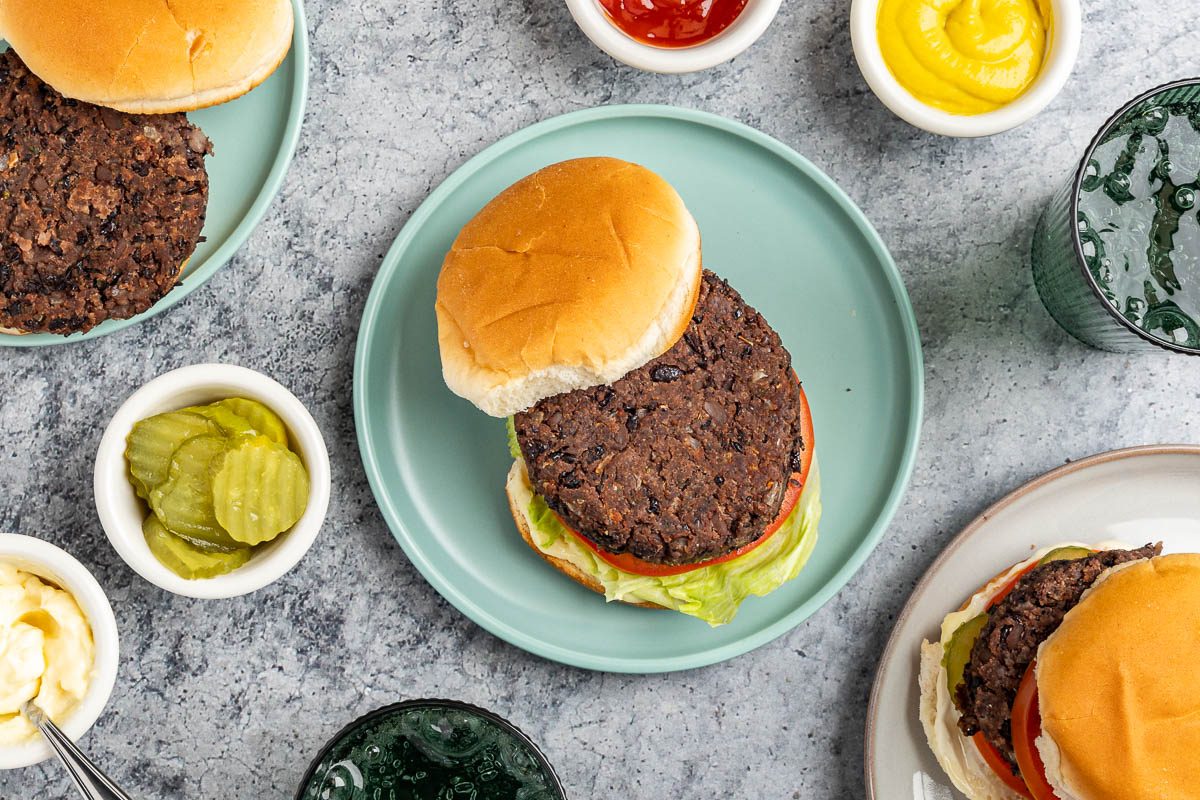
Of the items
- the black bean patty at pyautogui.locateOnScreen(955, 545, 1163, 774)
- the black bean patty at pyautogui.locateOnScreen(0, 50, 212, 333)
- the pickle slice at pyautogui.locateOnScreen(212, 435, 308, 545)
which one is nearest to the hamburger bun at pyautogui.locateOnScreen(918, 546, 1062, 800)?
the black bean patty at pyautogui.locateOnScreen(955, 545, 1163, 774)

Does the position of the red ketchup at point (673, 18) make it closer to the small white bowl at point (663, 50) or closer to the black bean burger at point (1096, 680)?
the small white bowl at point (663, 50)

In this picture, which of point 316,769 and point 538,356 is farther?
point 316,769

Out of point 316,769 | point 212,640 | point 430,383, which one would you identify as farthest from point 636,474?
point 212,640

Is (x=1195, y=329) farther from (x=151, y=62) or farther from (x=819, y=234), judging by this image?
(x=151, y=62)

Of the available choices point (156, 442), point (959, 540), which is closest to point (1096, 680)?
point (959, 540)

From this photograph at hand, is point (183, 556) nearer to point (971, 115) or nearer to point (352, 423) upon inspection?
point (352, 423)

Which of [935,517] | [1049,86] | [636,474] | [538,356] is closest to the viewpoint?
[538,356]
